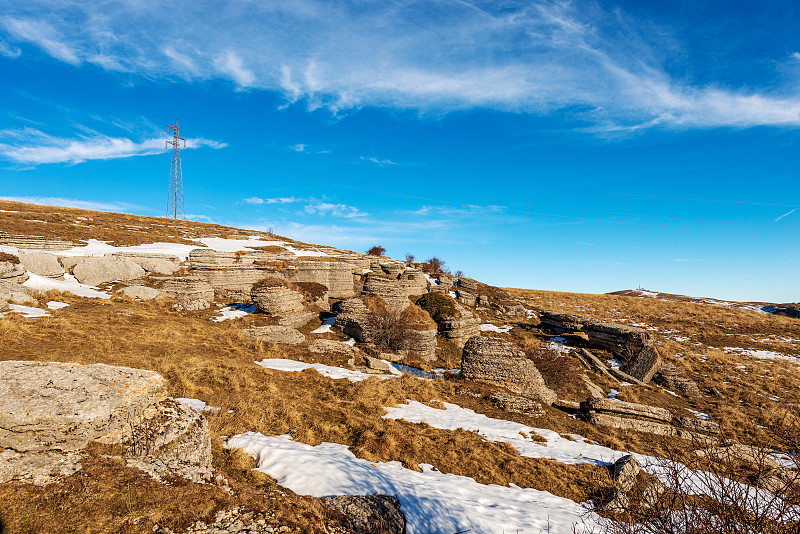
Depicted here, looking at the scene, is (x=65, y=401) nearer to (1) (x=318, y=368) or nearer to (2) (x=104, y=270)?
(1) (x=318, y=368)

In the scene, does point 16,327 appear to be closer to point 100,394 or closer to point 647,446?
point 100,394

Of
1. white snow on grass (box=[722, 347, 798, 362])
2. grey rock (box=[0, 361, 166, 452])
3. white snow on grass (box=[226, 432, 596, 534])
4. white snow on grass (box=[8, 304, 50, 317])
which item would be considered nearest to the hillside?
white snow on grass (box=[226, 432, 596, 534])

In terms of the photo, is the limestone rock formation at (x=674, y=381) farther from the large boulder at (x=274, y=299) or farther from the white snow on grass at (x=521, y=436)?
the large boulder at (x=274, y=299)

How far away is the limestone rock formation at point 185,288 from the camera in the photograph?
72.2 feet

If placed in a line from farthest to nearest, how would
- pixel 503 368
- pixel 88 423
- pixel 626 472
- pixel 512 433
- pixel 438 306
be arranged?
pixel 438 306, pixel 503 368, pixel 512 433, pixel 626 472, pixel 88 423

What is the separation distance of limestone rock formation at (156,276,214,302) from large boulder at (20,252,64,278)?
5.90 m

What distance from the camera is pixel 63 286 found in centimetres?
→ 1959

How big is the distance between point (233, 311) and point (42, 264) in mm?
12705

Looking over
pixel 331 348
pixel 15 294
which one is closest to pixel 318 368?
pixel 331 348

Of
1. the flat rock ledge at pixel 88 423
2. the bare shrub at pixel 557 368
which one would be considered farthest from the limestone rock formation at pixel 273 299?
the bare shrub at pixel 557 368

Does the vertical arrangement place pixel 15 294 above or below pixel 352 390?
above

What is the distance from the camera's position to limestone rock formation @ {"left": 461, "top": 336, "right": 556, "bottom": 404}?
626 inches

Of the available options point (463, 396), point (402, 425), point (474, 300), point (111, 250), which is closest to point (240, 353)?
point (402, 425)

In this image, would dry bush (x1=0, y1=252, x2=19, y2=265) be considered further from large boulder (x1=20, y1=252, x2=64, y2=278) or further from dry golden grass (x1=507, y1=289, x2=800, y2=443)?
dry golden grass (x1=507, y1=289, x2=800, y2=443)
